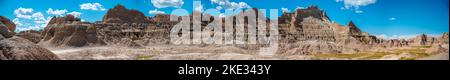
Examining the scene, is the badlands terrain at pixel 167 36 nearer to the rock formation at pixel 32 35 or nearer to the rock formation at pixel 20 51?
the rock formation at pixel 32 35

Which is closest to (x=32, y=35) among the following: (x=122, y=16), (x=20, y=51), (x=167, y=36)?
(x=122, y=16)

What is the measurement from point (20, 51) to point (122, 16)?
44.0m

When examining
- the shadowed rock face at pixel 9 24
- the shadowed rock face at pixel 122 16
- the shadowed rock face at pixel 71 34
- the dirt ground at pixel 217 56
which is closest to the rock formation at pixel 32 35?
the shadowed rock face at pixel 9 24

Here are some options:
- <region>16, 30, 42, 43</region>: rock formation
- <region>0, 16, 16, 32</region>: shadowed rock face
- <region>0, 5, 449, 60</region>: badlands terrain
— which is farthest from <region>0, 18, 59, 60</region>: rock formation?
<region>0, 16, 16, 32</region>: shadowed rock face

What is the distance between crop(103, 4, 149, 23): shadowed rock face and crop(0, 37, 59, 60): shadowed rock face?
40038 millimetres

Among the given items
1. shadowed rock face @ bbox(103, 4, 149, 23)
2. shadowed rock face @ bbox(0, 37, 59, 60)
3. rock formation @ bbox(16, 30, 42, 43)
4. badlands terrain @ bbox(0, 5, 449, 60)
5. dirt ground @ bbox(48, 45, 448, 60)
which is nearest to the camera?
shadowed rock face @ bbox(0, 37, 59, 60)

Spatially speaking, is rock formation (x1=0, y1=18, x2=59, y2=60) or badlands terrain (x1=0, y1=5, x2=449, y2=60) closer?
rock formation (x1=0, y1=18, x2=59, y2=60)

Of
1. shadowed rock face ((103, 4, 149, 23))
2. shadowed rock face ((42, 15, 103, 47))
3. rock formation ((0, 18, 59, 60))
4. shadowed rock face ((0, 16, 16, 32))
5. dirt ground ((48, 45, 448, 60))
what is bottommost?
dirt ground ((48, 45, 448, 60))

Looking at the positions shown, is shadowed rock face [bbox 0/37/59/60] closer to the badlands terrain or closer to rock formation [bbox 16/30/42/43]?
the badlands terrain

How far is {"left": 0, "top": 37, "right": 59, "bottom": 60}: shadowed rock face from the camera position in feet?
101
